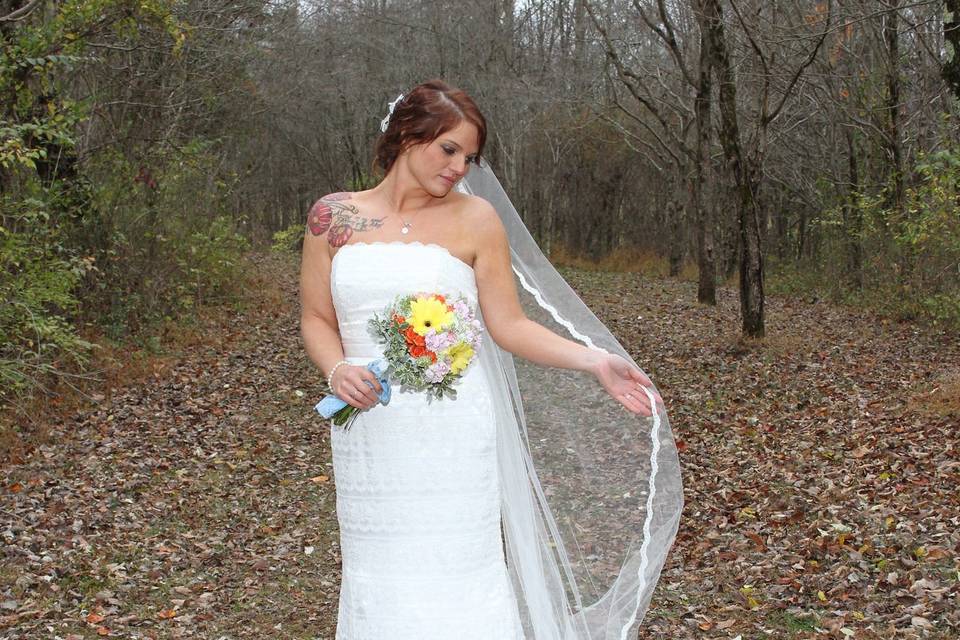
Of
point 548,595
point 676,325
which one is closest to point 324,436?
Result: point 548,595

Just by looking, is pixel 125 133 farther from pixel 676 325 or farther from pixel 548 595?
pixel 548 595

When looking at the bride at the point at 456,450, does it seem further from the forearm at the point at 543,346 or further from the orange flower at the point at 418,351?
the orange flower at the point at 418,351

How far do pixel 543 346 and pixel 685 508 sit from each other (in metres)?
4.83

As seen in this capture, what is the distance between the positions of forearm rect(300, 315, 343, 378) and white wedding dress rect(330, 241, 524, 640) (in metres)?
0.07

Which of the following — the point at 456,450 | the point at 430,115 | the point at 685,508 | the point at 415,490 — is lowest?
the point at 685,508

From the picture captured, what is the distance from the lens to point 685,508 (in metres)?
7.96

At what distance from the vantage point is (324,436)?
11.0 meters

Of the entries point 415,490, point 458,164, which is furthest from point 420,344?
→ point 458,164

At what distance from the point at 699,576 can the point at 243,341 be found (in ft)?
34.8

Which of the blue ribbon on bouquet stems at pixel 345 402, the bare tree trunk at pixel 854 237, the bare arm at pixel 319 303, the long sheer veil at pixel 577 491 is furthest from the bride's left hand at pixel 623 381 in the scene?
the bare tree trunk at pixel 854 237

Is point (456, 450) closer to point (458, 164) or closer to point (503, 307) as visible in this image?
point (503, 307)

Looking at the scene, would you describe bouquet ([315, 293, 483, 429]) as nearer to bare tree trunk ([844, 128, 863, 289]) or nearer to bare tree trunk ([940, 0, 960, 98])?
bare tree trunk ([940, 0, 960, 98])

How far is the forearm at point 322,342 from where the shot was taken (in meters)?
3.55

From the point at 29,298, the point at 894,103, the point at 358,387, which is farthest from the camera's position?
the point at 894,103
